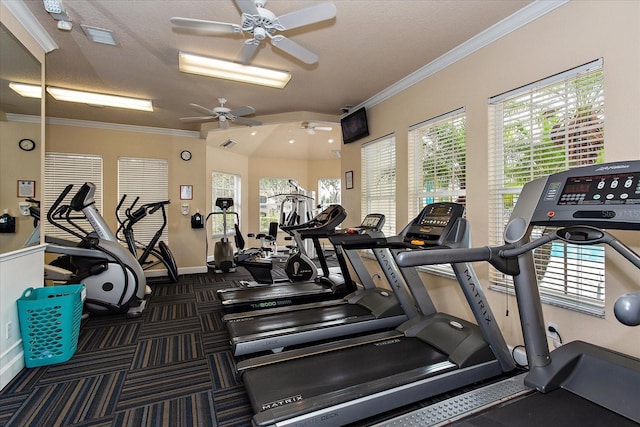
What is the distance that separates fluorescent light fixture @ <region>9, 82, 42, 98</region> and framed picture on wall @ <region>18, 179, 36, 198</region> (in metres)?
0.71

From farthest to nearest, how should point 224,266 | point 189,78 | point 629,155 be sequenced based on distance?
point 224,266 → point 189,78 → point 629,155

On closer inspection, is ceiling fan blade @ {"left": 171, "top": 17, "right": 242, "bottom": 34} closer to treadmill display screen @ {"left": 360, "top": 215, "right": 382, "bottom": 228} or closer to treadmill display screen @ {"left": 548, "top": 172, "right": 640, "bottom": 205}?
treadmill display screen @ {"left": 360, "top": 215, "right": 382, "bottom": 228}

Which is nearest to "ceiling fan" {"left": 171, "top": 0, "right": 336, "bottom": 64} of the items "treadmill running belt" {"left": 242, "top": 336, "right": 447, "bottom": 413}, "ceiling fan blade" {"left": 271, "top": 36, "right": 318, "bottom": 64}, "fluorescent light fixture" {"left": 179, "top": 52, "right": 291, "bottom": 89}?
"ceiling fan blade" {"left": 271, "top": 36, "right": 318, "bottom": 64}

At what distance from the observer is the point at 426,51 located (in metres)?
3.02

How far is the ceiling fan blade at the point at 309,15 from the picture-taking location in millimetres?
1960

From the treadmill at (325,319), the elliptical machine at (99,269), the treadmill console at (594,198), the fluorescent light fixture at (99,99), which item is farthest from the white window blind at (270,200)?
the treadmill console at (594,198)

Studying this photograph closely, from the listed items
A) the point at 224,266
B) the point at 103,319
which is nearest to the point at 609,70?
the point at 103,319

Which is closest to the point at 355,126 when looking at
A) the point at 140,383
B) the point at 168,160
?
the point at 168,160

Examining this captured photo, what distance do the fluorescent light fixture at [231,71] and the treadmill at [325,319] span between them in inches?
72.7

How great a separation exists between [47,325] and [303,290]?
249 cm

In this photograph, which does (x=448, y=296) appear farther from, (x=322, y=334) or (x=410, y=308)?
(x=322, y=334)

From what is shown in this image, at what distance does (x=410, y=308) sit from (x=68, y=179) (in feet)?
18.6

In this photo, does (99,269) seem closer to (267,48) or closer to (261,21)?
(267,48)

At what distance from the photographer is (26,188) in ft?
9.02
